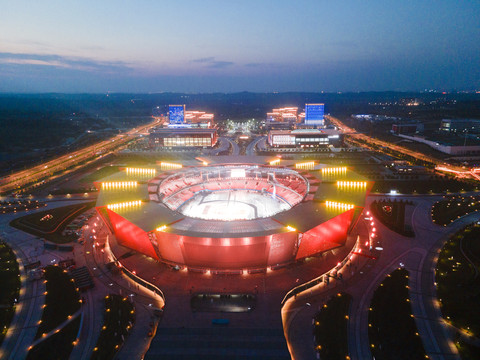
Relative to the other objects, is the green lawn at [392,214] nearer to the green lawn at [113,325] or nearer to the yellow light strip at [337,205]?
the yellow light strip at [337,205]

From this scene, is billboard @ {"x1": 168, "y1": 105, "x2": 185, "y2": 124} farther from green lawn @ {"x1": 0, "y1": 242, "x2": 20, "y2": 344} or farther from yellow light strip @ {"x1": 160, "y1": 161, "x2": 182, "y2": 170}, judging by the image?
green lawn @ {"x1": 0, "y1": 242, "x2": 20, "y2": 344}

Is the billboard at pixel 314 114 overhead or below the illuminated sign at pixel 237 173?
overhead

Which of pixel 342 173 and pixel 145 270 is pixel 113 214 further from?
pixel 342 173

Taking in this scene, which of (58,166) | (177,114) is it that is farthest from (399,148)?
(58,166)

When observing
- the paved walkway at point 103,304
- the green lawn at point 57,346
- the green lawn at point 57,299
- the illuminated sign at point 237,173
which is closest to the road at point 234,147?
the illuminated sign at point 237,173

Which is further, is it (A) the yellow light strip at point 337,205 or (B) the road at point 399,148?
(B) the road at point 399,148

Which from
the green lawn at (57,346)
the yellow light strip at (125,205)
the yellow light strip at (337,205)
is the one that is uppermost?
the yellow light strip at (337,205)

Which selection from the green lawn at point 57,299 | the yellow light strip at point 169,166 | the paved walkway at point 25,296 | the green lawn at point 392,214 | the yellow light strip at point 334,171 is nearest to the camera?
the paved walkway at point 25,296

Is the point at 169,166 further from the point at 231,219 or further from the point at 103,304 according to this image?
the point at 103,304
